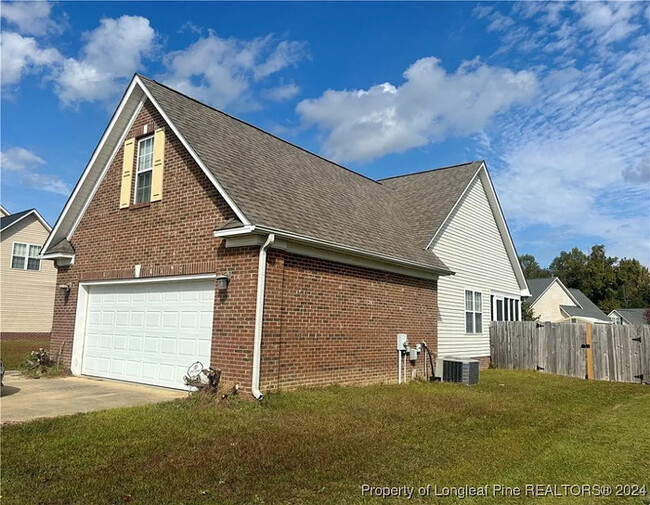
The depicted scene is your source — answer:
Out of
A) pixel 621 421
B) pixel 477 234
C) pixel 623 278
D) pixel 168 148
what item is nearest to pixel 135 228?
pixel 168 148

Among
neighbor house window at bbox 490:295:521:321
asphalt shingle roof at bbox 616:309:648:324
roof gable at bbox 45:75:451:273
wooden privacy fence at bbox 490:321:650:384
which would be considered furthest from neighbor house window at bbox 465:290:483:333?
asphalt shingle roof at bbox 616:309:648:324

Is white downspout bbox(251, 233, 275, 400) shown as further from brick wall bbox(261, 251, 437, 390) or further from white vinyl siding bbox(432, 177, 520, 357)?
white vinyl siding bbox(432, 177, 520, 357)

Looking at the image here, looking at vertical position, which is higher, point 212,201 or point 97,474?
→ point 212,201

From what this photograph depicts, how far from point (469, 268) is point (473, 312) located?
5.41ft

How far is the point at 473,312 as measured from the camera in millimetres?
17797

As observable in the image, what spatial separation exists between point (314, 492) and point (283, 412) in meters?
3.32

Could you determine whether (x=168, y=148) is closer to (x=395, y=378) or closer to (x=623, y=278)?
(x=395, y=378)

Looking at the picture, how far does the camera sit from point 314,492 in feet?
15.5

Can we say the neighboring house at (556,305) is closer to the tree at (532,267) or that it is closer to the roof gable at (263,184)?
the roof gable at (263,184)

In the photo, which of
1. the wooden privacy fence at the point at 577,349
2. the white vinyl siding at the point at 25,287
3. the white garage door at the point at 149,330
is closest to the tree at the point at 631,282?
the wooden privacy fence at the point at 577,349

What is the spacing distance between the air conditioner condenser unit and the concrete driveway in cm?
749

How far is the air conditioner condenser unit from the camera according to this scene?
13.4 metres

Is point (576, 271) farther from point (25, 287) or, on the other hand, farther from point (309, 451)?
point (309, 451)

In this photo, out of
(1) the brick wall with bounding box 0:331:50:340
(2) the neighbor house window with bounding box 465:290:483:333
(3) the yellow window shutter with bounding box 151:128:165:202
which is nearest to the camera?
(3) the yellow window shutter with bounding box 151:128:165:202
